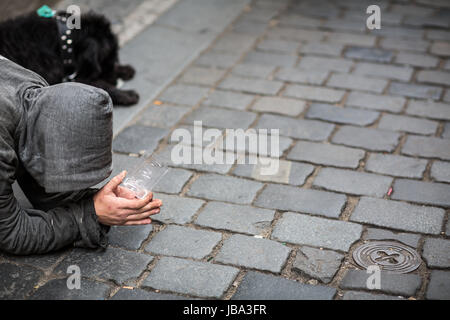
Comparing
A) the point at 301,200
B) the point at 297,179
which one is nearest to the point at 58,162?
the point at 301,200

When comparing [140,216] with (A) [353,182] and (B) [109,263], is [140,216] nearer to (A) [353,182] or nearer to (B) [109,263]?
(B) [109,263]

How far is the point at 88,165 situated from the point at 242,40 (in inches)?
119

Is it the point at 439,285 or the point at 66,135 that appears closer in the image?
the point at 66,135

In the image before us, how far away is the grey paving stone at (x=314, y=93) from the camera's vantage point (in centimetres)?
422

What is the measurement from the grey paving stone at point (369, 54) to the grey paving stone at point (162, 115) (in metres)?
1.57

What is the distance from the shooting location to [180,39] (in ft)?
16.9

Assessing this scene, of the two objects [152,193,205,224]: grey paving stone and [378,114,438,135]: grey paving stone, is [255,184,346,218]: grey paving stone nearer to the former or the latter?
[152,193,205,224]: grey paving stone

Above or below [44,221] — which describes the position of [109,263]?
below

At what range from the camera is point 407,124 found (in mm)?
3881

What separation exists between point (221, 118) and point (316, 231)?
1.35 meters

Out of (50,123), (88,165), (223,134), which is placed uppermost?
(50,123)

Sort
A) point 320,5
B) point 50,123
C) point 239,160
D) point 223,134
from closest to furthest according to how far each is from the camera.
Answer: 1. point 50,123
2. point 239,160
3. point 223,134
4. point 320,5
